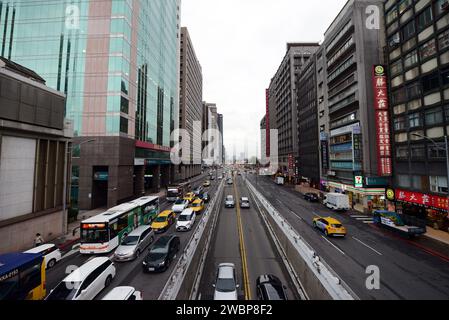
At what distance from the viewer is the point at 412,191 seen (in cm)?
2870

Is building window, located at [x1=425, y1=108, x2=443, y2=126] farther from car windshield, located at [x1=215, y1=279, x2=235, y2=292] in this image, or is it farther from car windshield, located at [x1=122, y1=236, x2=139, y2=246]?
car windshield, located at [x1=122, y1=236, x2=139, y2=246]

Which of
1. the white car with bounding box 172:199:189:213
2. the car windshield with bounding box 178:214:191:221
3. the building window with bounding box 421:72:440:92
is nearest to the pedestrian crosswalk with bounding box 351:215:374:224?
the building window with bounding box 421:72:440:92

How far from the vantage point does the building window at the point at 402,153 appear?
99.4 feet

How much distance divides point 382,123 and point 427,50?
10.3m

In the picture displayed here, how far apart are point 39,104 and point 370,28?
50.3m

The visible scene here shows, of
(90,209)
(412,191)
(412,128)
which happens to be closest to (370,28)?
(412,128)

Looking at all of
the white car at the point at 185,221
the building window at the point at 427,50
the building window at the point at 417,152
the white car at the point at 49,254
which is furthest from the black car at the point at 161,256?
the building window at the point at 427,50

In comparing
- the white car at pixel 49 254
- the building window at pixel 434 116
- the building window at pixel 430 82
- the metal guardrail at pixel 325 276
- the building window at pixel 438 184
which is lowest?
→ the white car at pixel 49 254

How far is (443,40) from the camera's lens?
24359mm

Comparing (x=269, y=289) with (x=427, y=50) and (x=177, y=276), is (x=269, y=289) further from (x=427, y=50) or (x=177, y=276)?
(x=427, y=50)

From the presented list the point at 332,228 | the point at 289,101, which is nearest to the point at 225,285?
the point at 332,228

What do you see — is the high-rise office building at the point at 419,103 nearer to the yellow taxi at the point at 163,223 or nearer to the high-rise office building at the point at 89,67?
the yellow taxi at the point at 163,223

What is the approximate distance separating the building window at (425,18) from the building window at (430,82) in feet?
21.5

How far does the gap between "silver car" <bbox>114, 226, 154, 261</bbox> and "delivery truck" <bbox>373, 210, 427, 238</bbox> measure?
26.4 meters
